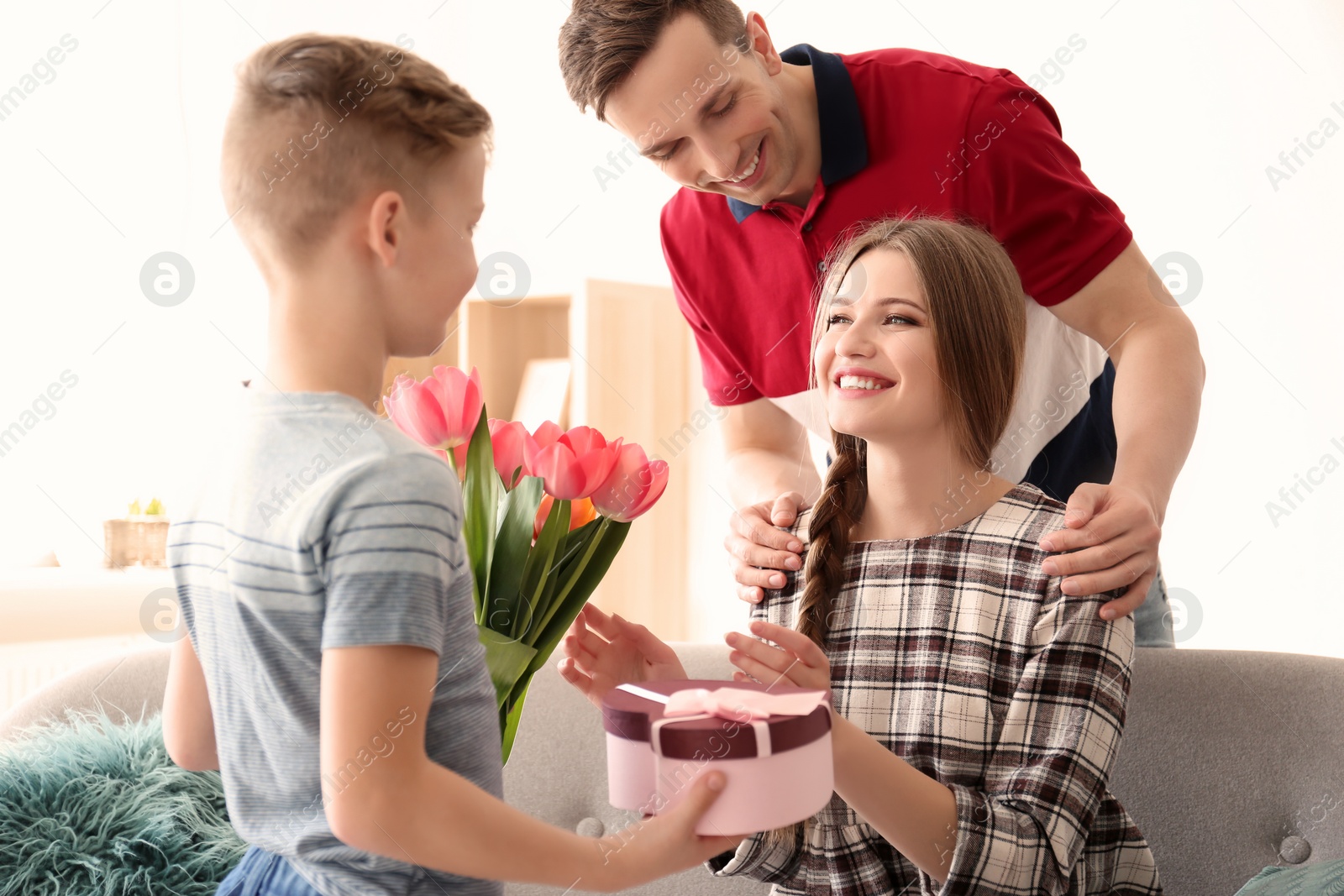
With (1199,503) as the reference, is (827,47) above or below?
above

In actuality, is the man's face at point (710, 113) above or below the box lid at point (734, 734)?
above

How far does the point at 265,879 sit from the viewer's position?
0.71m

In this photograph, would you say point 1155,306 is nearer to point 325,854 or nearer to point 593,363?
point 325,854

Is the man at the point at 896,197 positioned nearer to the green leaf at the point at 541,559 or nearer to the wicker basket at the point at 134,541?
the green leaf at the point at 541,559

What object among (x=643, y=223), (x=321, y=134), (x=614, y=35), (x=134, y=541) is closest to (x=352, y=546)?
(x=321, y=134)

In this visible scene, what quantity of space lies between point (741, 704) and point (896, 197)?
926mm

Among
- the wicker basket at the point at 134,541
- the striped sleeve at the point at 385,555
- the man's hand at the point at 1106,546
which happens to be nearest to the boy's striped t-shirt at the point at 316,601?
the striped sleeve at the point at 385,555

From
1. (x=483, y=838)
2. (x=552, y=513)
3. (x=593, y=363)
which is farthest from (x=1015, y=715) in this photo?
(x=593, y=363)

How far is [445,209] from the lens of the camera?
0.67 meters

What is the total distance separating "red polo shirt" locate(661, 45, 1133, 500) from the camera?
137 cm

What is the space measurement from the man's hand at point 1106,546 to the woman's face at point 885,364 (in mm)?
182

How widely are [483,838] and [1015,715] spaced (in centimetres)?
65

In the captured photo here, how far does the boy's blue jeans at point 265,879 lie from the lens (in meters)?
0.69

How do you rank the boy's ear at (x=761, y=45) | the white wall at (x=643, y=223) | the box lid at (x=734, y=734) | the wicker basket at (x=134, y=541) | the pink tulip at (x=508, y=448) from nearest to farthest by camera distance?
the box lid at (x=734, y=734) < the pink tulip at (x=508, y=448) < the boy's ear at (x=761, y=45) < the white wall at (x=643, y=223) < the wicker basket at (x=134, y=541)
